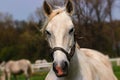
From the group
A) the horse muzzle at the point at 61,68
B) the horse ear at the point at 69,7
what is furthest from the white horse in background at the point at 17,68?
the horse muzzle at the point at 61,68

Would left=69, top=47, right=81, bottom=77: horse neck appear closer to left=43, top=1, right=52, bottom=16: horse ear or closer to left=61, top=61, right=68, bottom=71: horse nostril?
left=61, top=61, right=68, bottom=71: horse nostril

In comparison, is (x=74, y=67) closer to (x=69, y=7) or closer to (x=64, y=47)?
(x=64, y=47)

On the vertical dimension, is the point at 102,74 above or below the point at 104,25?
above

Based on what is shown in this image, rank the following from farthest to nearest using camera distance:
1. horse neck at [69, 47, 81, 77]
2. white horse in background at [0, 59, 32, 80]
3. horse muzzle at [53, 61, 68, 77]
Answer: white horse in background at [0, 59, 32, 80], horse neck at [69, 47, 81, 77], horse muzzle at [53, 61, 68, 77]

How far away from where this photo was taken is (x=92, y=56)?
17.8 feet

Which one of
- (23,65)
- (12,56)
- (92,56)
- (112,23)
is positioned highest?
(92,56)

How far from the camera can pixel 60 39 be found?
359 centimetres

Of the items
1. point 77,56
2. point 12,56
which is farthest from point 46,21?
point 12,56

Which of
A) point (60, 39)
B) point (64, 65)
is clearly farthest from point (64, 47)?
point (64, 65)

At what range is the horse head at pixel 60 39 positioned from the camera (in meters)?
3.46

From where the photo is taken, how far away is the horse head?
346 centimetres

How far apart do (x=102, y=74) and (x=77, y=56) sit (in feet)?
2.51

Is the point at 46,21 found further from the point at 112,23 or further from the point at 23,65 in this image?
the point at 112,23

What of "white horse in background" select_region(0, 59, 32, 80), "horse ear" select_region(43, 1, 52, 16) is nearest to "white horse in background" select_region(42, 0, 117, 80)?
"horse ear" select_region(43, 1, 52, 16)
